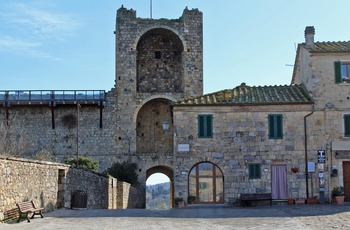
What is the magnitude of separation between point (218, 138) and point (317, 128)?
14.6 ft

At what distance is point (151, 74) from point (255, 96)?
1899cm

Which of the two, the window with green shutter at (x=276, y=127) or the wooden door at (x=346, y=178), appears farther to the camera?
the window with green shutter at (x=276, y=127)

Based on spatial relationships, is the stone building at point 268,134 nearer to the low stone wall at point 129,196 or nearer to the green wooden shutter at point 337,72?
the green wooden shutter at point 337,72

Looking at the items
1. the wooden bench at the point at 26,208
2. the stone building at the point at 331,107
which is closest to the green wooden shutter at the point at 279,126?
the stone building at the point at 331,107

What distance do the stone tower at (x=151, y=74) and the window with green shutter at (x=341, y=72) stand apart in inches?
706

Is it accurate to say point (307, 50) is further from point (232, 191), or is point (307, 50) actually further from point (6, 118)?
point (6, 118)

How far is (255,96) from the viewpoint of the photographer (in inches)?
1040

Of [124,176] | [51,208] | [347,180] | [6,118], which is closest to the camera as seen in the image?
[51,208]

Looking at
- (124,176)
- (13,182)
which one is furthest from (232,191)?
(124,176)

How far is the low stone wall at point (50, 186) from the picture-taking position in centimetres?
1495

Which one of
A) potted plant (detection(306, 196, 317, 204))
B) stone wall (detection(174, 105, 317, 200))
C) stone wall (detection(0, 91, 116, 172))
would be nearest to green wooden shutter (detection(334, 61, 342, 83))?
stone wall (detection(174, 105, 317, 200))

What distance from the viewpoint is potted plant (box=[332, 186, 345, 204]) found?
77.8ft

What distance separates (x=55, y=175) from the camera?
1975 centimetres

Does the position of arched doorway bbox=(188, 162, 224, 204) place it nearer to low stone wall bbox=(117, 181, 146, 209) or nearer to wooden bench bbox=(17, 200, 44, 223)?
low stone wall bbox=(117, 181, 146, 209)
